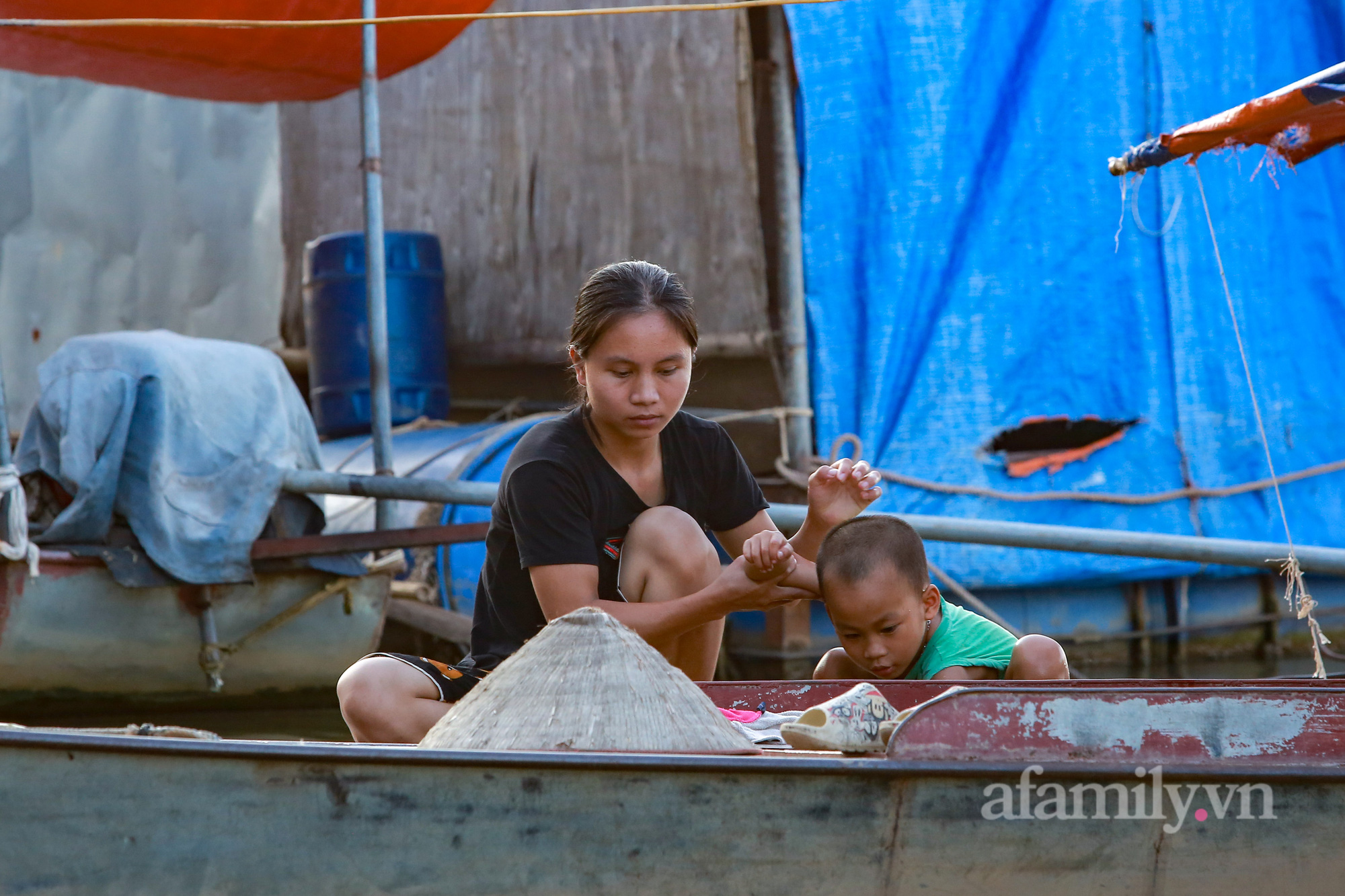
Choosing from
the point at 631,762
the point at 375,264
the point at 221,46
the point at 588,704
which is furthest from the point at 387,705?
the point at 221,46

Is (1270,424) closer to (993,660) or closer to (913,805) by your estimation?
(993,660)

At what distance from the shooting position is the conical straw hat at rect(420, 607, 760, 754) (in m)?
1.67

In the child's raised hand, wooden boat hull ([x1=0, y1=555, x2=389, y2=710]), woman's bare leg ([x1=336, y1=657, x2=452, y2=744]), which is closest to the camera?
the child's raised hand

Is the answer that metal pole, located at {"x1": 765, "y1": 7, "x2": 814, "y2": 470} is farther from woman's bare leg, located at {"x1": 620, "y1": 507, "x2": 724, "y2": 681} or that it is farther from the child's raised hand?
the child's raised hand

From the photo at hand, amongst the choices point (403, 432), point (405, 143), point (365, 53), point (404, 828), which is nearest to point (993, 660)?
point (404, 828)

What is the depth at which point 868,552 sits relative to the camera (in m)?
2.17

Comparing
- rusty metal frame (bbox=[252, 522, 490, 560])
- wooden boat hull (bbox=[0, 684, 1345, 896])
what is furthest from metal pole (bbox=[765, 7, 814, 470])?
wooden boat hull (bbox=[0, 684, 1345, 896])

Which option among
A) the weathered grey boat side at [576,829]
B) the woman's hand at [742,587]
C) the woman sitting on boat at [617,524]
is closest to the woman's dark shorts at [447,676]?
the woman sitting on boat at [617,524]

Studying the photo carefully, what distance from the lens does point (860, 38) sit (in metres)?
4.56

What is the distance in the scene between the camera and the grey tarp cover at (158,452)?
12.5 ft

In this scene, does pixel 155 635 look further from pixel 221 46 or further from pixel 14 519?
pixel 221 46

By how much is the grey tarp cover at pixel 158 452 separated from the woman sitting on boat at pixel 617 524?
1810 mm

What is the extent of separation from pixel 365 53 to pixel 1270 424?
3.19 metres

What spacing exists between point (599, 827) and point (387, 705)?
669 mm
